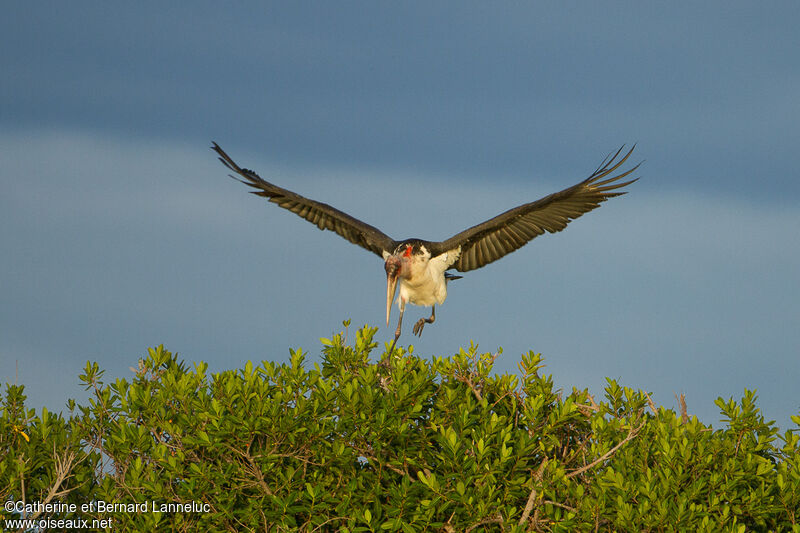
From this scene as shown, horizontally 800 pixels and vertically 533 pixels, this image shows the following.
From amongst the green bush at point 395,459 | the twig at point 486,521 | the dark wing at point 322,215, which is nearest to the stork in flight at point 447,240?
the dark wing at point 322,215

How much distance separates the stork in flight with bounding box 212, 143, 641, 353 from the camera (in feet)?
45.2

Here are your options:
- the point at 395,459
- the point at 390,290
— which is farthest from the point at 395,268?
the point at 395,459

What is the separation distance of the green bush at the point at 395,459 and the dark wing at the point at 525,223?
467 cm

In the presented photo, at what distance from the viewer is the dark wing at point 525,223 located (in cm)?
1348

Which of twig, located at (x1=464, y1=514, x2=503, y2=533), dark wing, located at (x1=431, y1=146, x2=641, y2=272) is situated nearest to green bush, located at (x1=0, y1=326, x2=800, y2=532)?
twig, located at (x1=464, y1=514, x2=503, y2=533)

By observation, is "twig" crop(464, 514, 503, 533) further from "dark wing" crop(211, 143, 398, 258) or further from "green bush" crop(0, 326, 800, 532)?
"dark wing" crop(211, 143, 398, 258)

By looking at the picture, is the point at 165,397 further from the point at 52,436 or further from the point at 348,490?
the point at 348,490

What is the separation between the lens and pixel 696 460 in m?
8.78

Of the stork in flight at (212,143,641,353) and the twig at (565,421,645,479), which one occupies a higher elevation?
the stork in flight at (212,143,641,353)

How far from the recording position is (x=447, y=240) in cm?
A: 1488

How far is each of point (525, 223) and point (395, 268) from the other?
2.43 metres

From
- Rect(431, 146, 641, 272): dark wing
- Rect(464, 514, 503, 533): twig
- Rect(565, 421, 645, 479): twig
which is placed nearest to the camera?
Rect(464, 514, 503, 533): twig

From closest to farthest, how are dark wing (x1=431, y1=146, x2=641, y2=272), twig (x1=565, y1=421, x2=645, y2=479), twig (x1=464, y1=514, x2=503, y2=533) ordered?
1. twig (x1=464, y1=514, x2=503, y2=533)
2. twig (x1=565, y1=421, x2=645, y2=479)
3. dark wing (x1=431, y1=146, x2=641, y2=272)

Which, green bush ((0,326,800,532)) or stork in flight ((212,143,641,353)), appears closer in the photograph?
green bush ((0,326,800,532))
